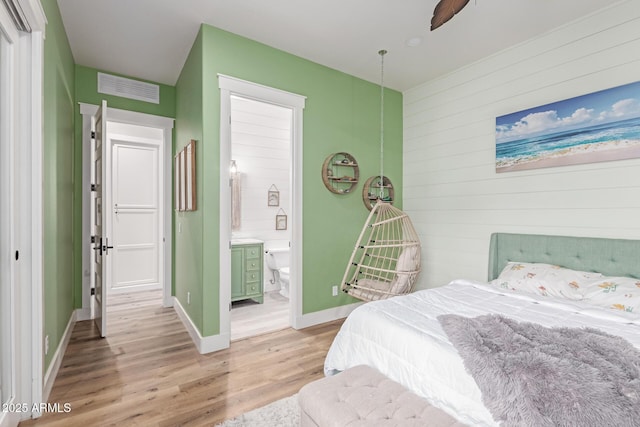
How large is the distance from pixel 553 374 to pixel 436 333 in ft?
1.67

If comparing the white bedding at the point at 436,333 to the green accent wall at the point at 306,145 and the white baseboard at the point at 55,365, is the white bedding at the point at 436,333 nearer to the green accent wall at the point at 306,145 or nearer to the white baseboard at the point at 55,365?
the green accent wall at the point at 306,145

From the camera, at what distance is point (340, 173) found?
358 centimetres

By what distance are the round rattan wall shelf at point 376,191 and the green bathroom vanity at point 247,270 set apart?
59.7 inches

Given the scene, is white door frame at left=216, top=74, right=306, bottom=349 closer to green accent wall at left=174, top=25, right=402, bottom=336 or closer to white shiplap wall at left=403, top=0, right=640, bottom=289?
green accent wall at left=174, top=25, right=402, bottom=336

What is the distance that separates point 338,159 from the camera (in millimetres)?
3529

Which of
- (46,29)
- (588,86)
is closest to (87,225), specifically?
(46,29)

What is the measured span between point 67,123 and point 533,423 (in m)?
3.96

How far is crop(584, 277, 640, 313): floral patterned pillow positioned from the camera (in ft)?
6.57

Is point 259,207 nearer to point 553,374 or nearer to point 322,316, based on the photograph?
point 322,316

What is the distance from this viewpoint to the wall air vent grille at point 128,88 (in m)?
3.54

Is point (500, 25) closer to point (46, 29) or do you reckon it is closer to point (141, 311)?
point (46, 29)

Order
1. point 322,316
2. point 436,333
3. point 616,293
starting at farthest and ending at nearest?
point 322,316, point 616,293, point 436,333

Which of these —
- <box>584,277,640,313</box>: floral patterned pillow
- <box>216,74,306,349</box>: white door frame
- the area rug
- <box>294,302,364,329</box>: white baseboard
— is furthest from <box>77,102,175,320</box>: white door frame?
<box>584,277,640,313</box>: floral patterned pillow

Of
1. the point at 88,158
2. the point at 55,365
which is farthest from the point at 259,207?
the point at 55,365
